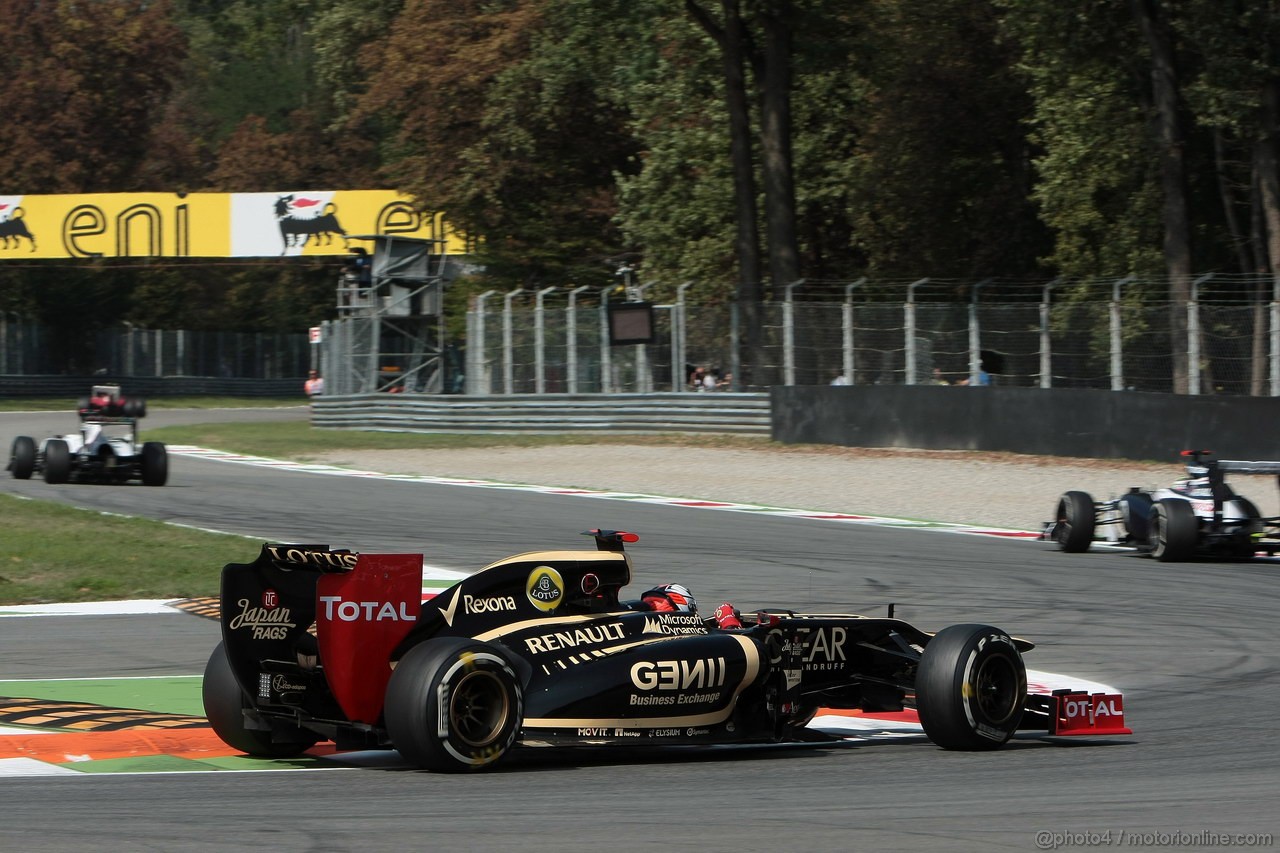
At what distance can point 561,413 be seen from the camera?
114ft

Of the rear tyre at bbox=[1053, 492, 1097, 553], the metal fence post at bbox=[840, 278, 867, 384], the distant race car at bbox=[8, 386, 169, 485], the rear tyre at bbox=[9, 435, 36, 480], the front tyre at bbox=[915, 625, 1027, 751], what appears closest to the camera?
the front tyre at bbox=[915, 625, 1027, 751]

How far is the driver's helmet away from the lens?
7.60 metres

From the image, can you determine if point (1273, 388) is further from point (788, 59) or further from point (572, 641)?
point (572, 641)

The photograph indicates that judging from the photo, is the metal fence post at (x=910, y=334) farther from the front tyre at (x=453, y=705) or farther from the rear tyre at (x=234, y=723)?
the front tyre at (x=453, y=705)

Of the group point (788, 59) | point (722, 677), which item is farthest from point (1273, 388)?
point (722, 677)

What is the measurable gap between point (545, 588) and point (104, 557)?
873 centimetres

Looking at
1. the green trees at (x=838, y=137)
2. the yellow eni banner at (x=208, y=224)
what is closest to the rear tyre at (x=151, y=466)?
the green trees at (x=838, y=137)

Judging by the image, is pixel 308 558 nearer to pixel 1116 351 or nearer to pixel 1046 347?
pixel 1116 351

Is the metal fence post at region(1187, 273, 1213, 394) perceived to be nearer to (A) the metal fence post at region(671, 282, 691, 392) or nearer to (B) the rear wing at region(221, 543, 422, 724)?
(A) the metal fence post at region(671, 282, 691, 392)

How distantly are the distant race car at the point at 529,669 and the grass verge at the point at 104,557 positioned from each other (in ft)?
22.4

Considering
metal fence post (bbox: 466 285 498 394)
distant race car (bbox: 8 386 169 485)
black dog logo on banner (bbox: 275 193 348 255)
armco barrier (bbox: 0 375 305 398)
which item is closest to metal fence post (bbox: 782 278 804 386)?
metal fence post (bbox: 466 285 498 394)

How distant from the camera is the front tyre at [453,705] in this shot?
21.1 ft

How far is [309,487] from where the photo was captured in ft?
78.1

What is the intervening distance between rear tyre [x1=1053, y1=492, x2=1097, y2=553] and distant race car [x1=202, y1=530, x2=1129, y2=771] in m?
8.55
